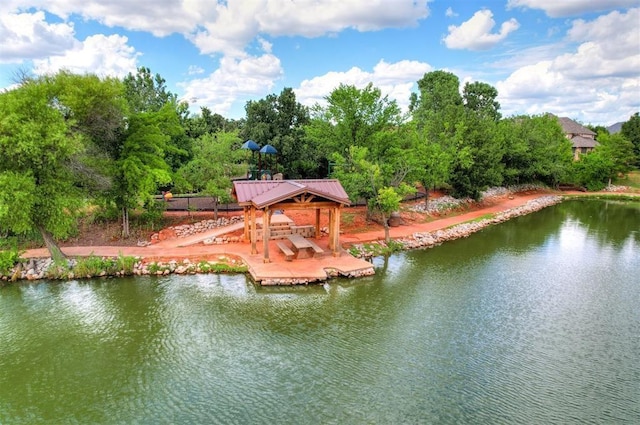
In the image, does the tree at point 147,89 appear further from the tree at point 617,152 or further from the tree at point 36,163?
the tree at point 617,152

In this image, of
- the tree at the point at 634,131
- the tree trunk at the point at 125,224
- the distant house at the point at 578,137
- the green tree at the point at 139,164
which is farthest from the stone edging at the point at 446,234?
the tree at the point at 634,131

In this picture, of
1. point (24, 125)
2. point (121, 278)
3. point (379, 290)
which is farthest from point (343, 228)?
point (24, 125)

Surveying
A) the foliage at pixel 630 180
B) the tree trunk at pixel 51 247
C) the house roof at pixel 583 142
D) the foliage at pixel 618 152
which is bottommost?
the tree trunk at pixel 51 247

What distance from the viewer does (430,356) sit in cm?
1148

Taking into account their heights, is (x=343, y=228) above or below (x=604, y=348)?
above

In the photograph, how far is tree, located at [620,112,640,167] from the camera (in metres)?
53.4

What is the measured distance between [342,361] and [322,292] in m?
4.66

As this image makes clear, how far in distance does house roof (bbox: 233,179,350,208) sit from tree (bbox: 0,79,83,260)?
674 centimetres

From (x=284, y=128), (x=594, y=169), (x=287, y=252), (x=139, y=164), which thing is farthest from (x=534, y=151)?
(x=139, y=164)

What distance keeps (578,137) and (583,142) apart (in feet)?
5.58

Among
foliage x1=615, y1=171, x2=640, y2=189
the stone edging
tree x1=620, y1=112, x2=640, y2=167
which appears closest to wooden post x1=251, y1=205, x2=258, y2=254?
the stone edging

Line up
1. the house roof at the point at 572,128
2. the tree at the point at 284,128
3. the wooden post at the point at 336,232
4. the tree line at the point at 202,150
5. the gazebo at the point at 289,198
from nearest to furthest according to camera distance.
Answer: the tree line at the point at 202,150, the gazebo at the point at 289,198, the wooden post at the point at 336,232, the tree at the point at 284,128, the house roof at the point at 572,128

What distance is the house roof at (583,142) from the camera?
5578 centimetres

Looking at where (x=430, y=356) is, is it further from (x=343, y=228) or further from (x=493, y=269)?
(x=343, y=228)
